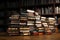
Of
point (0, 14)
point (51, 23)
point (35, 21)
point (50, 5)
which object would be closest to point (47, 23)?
point (51, 23)

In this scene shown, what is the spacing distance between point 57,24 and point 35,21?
0.97m

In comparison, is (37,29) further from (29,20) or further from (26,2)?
(26,2)

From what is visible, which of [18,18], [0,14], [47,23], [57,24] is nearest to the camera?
[18,18]

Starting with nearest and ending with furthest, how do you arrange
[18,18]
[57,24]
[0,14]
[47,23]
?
1. [18,18]
2. [47,23]
3. [57,24]
4. [0,14]

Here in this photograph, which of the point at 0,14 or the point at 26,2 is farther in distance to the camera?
the point at 0,14

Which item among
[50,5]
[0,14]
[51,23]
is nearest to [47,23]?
[51,23]

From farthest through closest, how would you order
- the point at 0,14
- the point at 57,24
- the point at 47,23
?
the point at 0,14, the point at 57,24, the point at 47,23

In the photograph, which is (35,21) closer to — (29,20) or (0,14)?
(29,20)

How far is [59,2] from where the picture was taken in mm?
Answer: 4195

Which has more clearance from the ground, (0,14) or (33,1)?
(33,1)

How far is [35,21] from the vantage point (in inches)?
135

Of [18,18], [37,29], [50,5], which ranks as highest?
[50,5]

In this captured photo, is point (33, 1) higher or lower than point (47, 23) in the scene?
higher

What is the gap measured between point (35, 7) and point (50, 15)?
473 millimetres
